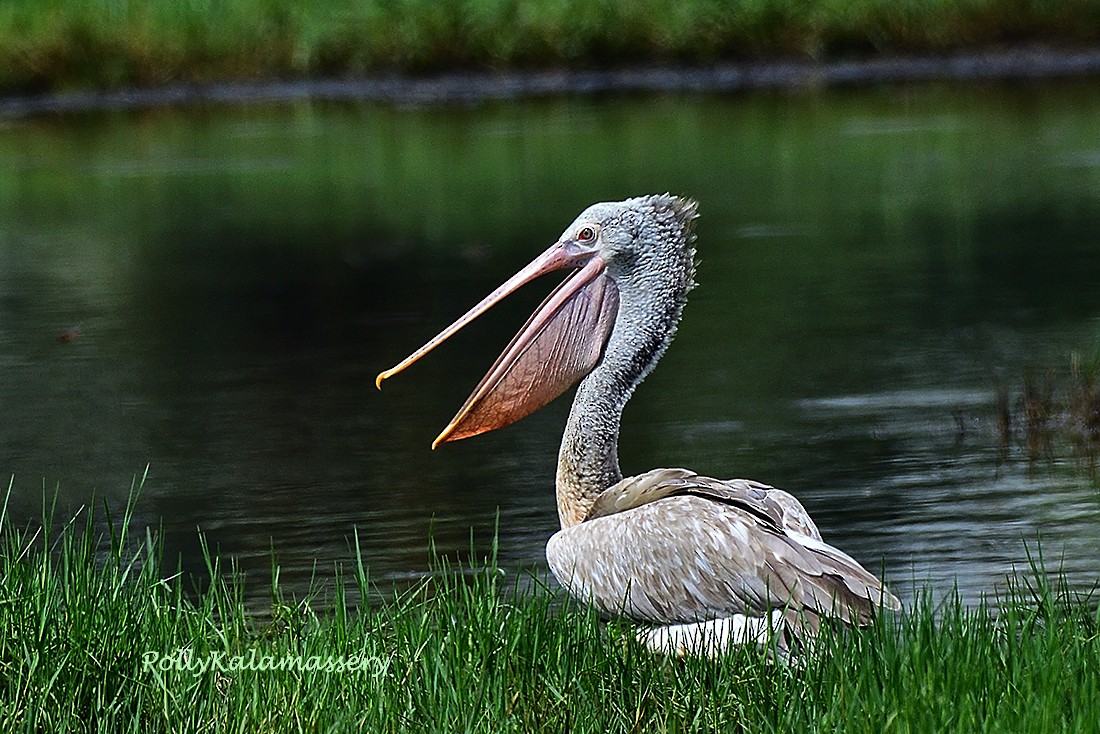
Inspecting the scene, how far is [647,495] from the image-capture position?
558cm

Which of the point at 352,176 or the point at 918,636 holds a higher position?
the point at 918,636

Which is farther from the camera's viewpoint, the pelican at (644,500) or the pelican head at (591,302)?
the pelican head at (591,302)

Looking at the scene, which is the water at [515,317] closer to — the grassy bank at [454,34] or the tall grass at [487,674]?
the tall grass at [487,674]

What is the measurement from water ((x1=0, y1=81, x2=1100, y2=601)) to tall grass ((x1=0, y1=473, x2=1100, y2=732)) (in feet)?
1.32

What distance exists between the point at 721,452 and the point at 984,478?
1068 mm

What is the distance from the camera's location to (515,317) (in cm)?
1217

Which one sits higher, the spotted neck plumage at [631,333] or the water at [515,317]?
the spotted neck plumage at [631,333]

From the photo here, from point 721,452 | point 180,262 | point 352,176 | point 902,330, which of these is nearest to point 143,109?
point 352,176

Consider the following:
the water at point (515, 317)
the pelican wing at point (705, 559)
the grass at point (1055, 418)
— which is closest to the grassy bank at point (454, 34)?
the water at point (515, 317)

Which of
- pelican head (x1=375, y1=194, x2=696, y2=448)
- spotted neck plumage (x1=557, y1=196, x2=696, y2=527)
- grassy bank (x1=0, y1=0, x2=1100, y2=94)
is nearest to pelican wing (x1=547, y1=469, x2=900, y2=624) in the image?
spotted neck plumage (x1=557, y1=196, x2=696, y2=527)

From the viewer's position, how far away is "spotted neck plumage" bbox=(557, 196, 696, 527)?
5.99 meters

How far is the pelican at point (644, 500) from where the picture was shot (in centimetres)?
506

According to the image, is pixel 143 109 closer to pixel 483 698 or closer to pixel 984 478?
pixel 984 478

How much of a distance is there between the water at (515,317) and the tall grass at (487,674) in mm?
402
